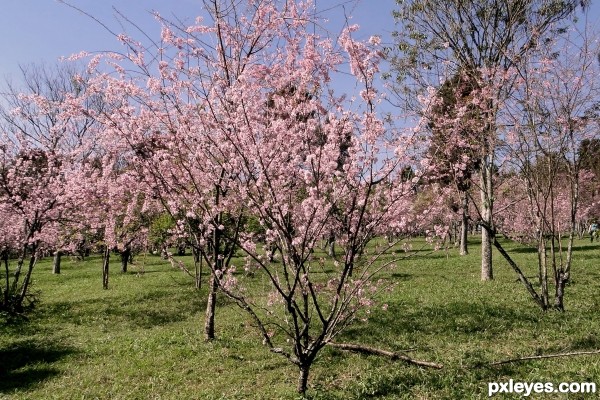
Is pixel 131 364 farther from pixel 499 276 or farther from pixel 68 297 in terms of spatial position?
pixel 499 276

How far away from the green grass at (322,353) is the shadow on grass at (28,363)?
0.03m

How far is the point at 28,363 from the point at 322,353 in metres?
7.27

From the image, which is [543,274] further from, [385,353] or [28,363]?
[28,363]

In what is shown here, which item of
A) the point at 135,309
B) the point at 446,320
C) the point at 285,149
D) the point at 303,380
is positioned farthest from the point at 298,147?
the point at 135,309

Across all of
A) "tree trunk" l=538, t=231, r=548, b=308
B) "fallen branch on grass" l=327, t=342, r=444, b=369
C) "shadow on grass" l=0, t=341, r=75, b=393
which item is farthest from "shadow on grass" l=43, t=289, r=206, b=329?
"tree trunk" l=538, t=231, r=548, b=308

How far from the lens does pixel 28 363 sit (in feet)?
34.0

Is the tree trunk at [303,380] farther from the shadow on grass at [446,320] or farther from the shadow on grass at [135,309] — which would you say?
the shadow on grass at [135,309]

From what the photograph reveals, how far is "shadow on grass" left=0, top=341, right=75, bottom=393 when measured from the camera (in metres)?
8.98

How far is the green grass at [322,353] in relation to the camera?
7062mm

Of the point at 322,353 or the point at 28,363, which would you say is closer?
the point at 322,353

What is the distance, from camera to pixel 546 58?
11.3 m

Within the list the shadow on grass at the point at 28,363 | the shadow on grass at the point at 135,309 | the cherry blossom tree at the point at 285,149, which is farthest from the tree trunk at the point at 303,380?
the shadow on grass at the point at 135,309

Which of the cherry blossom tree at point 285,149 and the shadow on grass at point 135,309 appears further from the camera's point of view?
the shadow on grass at point 135,309

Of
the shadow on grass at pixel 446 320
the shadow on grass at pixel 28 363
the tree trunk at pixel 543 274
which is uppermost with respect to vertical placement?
the tree trunk at pixel 543 274
